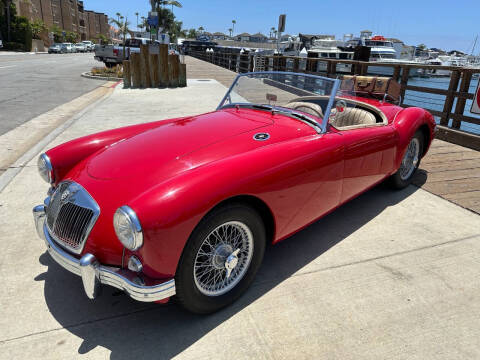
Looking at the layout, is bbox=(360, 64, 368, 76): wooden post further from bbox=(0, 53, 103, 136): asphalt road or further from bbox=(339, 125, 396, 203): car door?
bbox=(0, 53, 103, 136): asphalt road

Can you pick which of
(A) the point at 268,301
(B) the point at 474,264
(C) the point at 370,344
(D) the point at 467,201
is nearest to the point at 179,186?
(A) the point at 268,301

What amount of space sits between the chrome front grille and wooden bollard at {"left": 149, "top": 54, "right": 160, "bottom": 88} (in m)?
10.6

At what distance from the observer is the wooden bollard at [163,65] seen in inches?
472

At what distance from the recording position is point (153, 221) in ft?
5.66

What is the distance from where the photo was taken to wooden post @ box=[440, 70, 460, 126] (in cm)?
628

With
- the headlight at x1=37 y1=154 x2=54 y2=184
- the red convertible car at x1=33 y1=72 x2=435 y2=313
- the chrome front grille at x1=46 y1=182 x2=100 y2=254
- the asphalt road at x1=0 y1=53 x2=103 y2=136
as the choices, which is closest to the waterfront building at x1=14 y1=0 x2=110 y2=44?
the asphalt road at x1=0 y1=53 x2=103 y2=136

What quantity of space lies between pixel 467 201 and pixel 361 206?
1180 mm

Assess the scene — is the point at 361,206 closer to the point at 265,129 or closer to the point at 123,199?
the point at 265,129

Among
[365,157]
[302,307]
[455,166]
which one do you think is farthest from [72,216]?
[455,166]

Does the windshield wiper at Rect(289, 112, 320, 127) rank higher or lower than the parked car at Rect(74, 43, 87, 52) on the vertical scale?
lower

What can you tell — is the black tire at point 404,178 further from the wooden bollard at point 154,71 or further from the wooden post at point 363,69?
the wooden bollard at point 154,71

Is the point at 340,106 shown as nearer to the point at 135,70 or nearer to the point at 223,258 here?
the point at 223,258

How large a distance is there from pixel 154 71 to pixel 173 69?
0.69 m

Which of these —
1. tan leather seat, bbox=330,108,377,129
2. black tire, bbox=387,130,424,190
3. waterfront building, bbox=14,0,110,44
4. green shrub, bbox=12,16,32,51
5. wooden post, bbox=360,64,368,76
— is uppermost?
waterfront building, bbox=14,0,110,44
